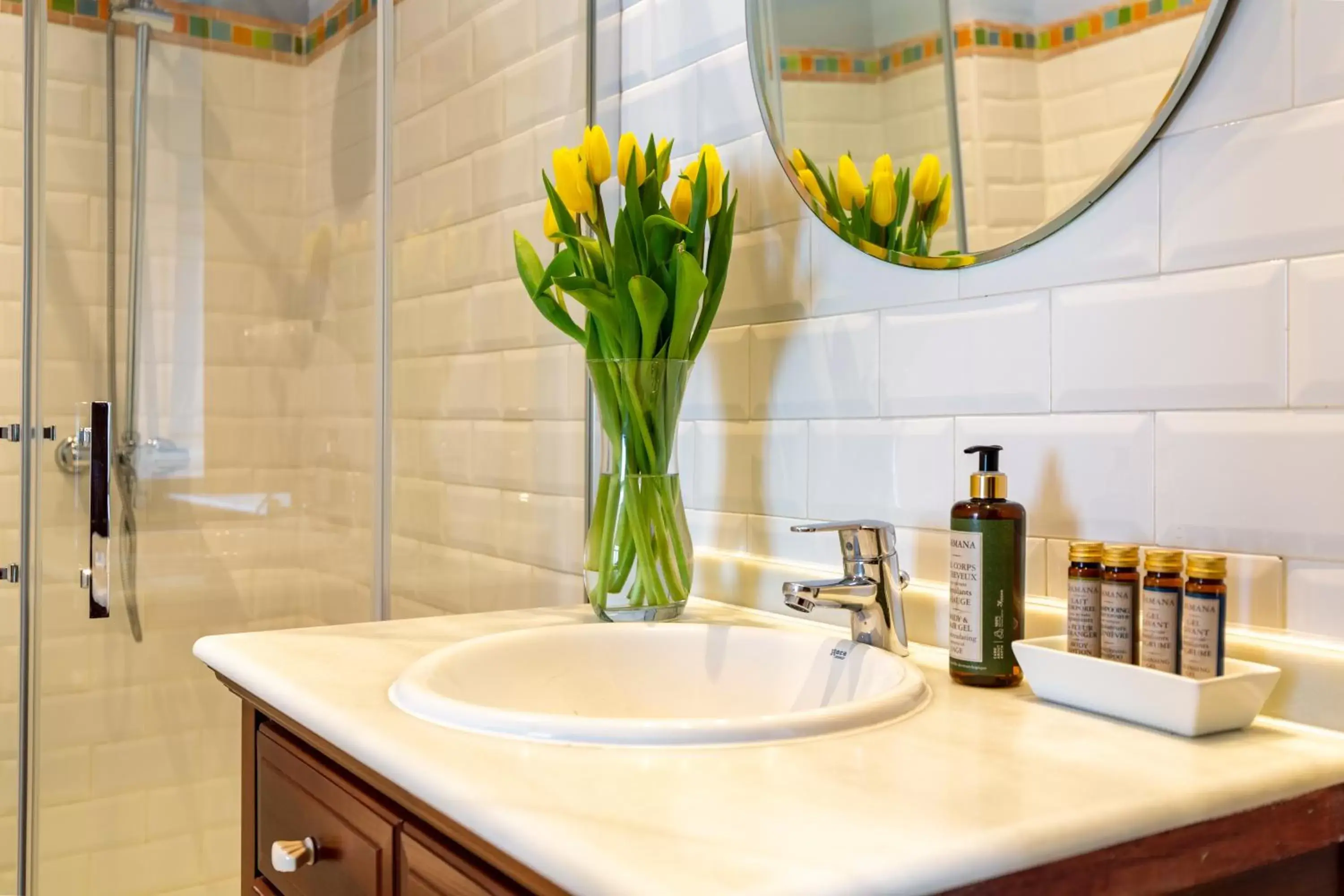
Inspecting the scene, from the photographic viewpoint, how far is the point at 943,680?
0.95m

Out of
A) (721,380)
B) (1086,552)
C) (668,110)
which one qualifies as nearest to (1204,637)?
(1086,552)

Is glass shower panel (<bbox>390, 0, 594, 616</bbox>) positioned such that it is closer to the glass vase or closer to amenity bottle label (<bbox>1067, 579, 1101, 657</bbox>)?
the glass vase

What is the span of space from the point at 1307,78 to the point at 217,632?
1586 mm

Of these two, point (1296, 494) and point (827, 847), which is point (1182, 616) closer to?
point (1296, 494)

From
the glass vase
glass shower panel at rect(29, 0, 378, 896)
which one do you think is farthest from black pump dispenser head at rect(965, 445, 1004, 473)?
glass shower panel at rect(29, 0, 378, 896)

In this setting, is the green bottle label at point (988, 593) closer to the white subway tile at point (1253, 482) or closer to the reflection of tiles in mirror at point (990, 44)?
the white subway tile at point (1253, 482)

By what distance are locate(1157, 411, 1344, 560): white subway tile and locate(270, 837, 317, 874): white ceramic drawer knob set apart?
76 cm

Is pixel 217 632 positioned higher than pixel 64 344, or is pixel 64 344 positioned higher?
pixel 64 344

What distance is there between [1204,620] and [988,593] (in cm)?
18

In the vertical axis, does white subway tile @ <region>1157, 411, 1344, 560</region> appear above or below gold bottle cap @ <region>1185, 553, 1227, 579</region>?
above

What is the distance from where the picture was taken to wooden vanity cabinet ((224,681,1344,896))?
0.61 metres

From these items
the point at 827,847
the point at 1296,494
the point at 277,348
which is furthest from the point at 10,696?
the point at 1296,494

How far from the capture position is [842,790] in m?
0.64

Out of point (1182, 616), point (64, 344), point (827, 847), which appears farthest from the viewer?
point (64, 344)
